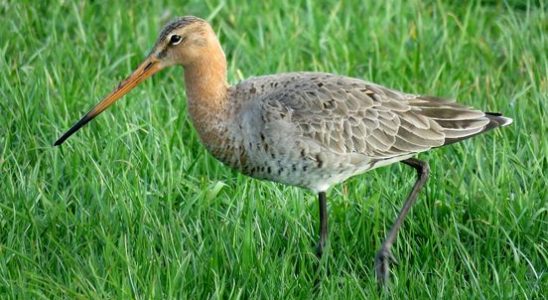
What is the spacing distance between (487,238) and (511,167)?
698 mm

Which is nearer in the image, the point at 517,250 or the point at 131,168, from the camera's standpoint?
the point at 517,250

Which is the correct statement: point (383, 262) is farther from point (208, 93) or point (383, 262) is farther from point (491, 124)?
point (208, 93)

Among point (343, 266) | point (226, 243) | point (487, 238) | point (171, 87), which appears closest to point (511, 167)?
point (487, 238)

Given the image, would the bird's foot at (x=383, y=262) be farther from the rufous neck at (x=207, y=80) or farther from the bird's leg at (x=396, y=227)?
the rufous neck at (x=207, y=80)

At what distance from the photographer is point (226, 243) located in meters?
5.85

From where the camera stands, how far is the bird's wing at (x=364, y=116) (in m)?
6.17

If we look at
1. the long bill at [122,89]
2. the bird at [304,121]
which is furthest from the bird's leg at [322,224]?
the long bill at [122,89]

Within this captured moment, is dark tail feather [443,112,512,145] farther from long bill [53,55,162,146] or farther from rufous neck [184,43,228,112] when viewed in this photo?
long bill [53,55,162,146]

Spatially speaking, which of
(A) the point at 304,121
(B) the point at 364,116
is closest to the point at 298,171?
(A) the point at 304,121

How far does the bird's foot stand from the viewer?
575 cm

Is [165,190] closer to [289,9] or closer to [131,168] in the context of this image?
[131,168]

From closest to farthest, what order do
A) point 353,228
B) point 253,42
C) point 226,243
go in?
1. point 226,243
2. point 353,228
3. point 253,42

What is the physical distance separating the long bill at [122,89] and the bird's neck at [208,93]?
0.19 m

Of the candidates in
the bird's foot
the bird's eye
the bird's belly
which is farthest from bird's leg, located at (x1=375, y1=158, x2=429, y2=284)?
the bird's eye
